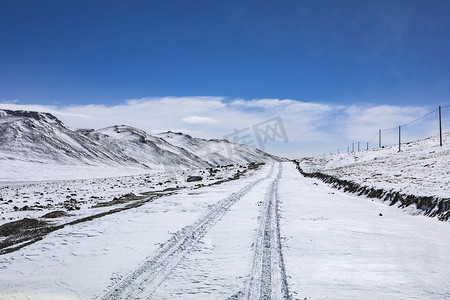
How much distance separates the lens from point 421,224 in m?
11.5

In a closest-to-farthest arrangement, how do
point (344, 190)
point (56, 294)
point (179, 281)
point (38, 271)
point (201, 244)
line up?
point (56, 294) < point (179, 281) < point (38, 271) < point (201, 244) < point (344, 190)

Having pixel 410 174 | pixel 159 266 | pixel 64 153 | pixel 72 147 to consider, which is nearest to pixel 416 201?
pixel 410 174

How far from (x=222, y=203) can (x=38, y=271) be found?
10.6 meters

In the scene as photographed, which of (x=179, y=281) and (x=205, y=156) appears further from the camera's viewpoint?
(x=205, y=156)

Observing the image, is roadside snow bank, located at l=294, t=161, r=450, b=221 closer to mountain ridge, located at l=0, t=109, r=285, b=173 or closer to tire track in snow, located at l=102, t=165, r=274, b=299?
tire track in snow, located at l=102, t=165, r=274, b=299

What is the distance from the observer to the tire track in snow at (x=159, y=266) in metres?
5.58

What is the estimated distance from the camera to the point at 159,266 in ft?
22.6

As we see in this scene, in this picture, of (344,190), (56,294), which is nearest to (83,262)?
(56,294)

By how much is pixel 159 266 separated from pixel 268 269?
2408 millimetres

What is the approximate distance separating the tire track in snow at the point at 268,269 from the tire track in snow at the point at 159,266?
1.79 m

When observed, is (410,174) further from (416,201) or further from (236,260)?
(236,260)

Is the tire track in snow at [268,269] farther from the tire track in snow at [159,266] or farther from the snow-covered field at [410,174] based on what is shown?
the snow-covered field at [410,174]

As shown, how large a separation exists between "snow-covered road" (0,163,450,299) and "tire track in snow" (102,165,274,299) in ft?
0.08

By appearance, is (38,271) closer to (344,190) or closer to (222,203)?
(222,203)
